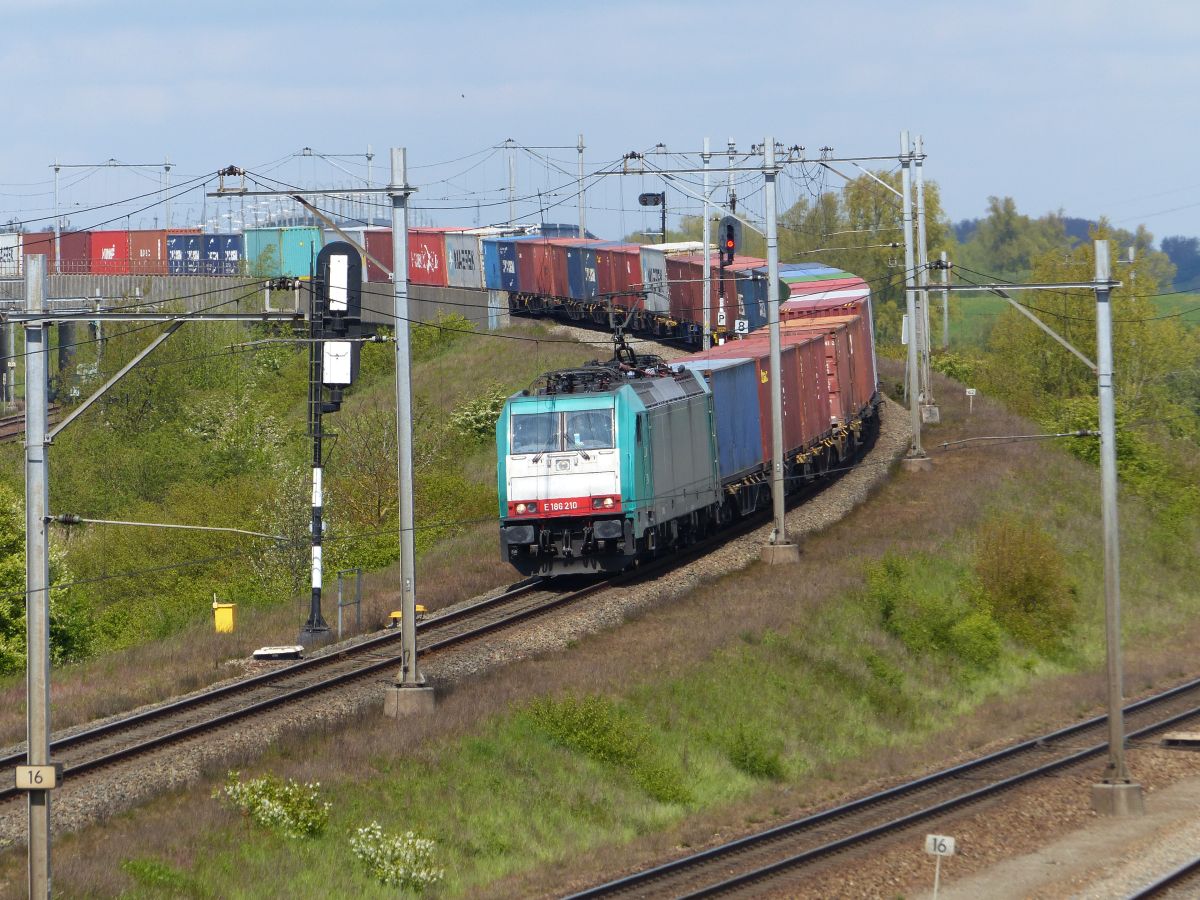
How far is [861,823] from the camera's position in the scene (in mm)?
19641

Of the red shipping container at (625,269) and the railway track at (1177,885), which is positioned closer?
the railway track at (1177,885)

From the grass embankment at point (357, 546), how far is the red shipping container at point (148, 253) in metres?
19.1

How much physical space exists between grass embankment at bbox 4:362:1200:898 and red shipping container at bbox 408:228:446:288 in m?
35.7

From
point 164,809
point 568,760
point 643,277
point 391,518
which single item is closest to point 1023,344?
point 643,277

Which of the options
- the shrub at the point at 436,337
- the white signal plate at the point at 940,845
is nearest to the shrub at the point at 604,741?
the white signal plate at the point at 940,845

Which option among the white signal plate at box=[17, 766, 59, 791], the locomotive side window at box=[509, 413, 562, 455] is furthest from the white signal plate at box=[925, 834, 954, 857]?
the locomotive side window at box=[509, 413, 562, 455]

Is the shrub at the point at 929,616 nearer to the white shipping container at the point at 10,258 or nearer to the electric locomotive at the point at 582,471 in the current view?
the electric locomotive at the point at 582,471

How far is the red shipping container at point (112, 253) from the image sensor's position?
273 ft

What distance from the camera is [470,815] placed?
747 inches

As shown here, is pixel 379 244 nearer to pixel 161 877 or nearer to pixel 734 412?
pixel 734 412

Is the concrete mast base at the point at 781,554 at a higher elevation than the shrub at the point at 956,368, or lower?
lower

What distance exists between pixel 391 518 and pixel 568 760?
842 inches

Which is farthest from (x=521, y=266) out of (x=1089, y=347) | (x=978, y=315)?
(x=978, y=315)

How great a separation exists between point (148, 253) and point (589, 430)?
200 ft
